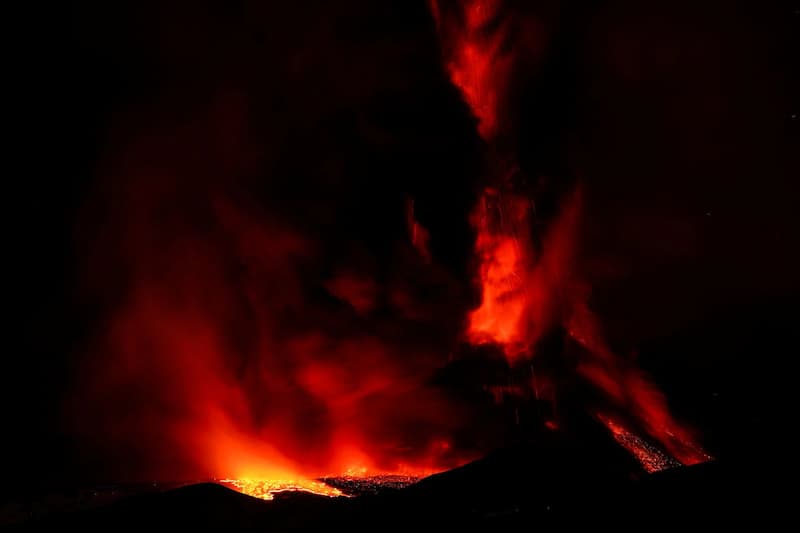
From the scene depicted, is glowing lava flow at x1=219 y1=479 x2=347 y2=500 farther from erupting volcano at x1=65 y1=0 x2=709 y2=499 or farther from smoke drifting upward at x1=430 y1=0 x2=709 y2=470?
smoke drifting upward at x1=430 y1=0 x2=709 y2=470

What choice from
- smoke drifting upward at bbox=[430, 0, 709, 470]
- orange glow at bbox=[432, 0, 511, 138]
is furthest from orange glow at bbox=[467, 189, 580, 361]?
orange glow at bbox=[432, 0, 511, 138]

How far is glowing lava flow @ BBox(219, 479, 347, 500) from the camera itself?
4164 mm

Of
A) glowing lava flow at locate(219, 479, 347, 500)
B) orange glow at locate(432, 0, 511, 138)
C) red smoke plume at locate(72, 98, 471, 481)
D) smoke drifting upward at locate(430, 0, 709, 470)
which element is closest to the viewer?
glowing lava flow at locate(219, 479, 347, 500)

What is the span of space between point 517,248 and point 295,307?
2923 mm

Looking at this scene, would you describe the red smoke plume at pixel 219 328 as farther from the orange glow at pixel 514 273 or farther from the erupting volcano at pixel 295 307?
the orange glow at pixel 514 273

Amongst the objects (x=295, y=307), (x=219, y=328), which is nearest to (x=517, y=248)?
(x=295, y=307)

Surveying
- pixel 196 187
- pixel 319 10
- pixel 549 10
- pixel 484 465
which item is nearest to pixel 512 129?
pixel 549 10

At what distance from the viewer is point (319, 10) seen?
7.25 m

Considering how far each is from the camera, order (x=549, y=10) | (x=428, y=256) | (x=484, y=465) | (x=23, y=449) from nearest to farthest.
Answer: (x=484, y=465), (x=23, y=449), (x=428, y=256), (x=549, y=10)

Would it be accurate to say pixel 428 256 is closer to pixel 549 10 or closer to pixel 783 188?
pixel 549 10

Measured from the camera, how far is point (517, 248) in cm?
750

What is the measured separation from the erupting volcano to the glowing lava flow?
1.85 meters

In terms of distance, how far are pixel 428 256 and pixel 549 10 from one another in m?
3.79

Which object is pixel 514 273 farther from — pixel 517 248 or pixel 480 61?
pixel 480 61
